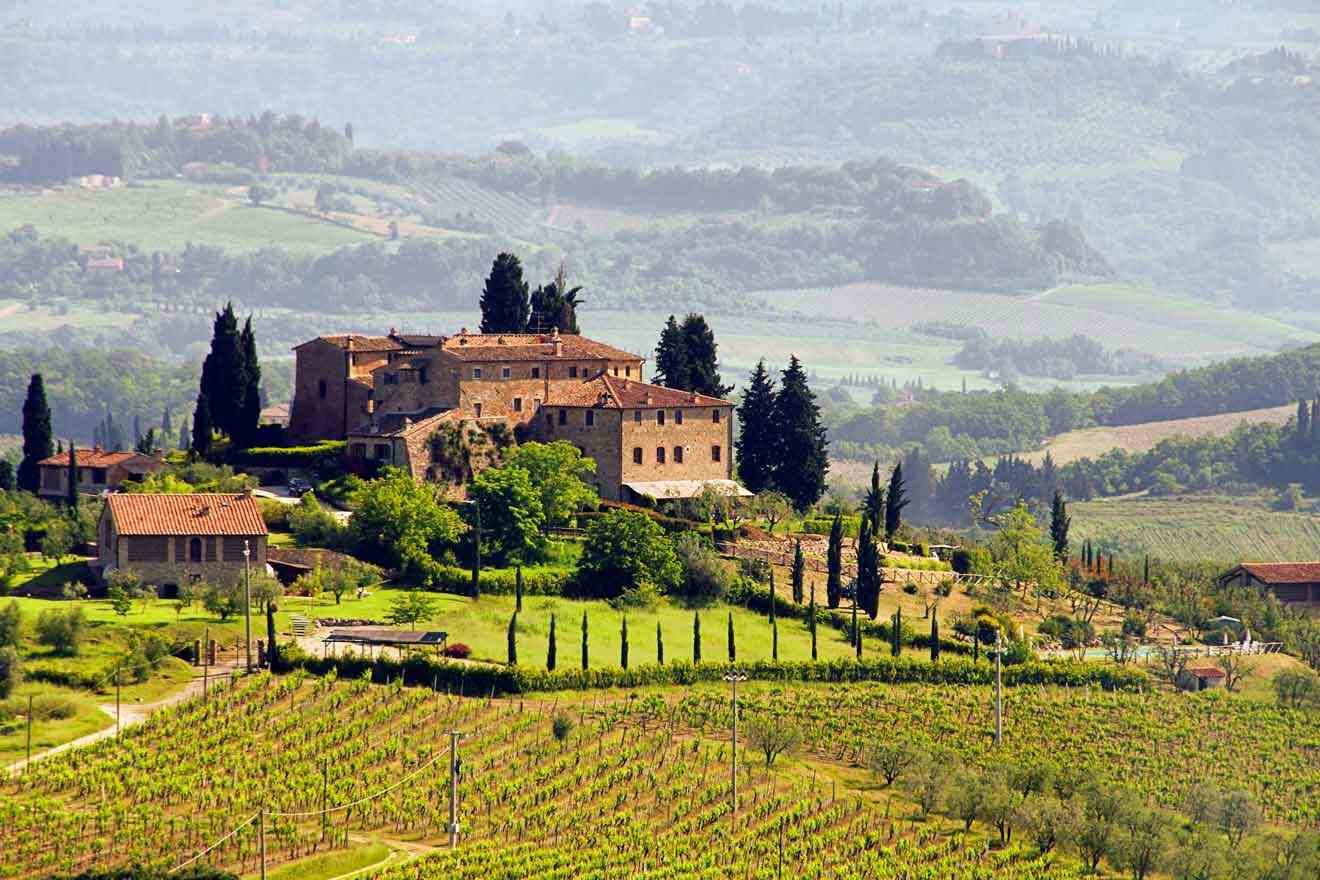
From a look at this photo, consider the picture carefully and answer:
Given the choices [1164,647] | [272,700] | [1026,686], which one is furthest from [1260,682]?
[272,700]

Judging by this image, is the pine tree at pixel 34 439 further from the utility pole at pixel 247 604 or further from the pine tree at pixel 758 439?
the pine tree at pixel 758 439

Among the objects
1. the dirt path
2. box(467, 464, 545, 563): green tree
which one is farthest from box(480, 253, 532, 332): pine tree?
the dirt path

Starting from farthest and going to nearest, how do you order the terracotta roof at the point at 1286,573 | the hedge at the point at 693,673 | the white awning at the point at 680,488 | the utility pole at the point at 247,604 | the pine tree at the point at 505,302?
1. the pine tree at the point at 505,302
2. the terracotta roof at the point at 1286,573
3. the white awning at the point at 680,488
4. the hedge at the point at 693,673
5. the utility pole at the point at 247,604

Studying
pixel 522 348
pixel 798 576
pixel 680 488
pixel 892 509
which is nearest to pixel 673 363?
pixel 522 348

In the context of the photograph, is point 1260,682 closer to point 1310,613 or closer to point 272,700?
point 1310,613

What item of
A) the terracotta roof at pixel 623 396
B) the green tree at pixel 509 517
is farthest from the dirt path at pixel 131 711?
the terracotta roof at pixel 623 396

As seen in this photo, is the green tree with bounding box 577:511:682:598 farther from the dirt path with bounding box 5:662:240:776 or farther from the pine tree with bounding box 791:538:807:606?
the dirt path with bounding box 5:662:240:776
